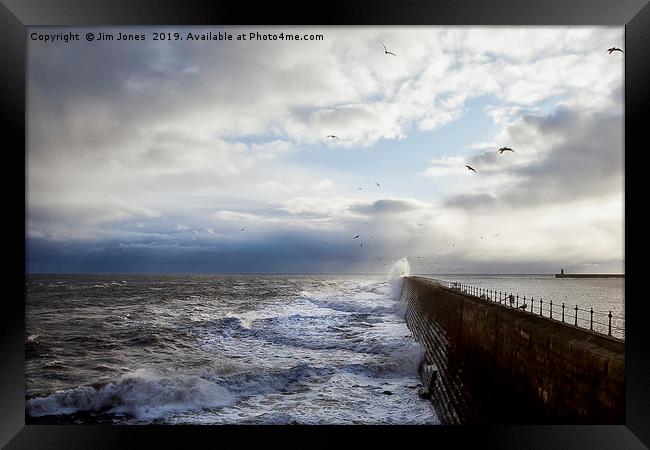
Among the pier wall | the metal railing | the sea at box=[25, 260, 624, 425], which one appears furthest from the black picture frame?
the sea at box=[25, 260, 624, 425]

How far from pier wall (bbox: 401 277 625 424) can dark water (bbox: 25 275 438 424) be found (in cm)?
107

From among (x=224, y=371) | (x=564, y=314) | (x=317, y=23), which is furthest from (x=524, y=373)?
(x=564, y=314)

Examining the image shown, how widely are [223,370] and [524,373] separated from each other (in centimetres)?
816

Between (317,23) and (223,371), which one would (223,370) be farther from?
(317,23)

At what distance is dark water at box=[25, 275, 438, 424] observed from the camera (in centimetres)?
802

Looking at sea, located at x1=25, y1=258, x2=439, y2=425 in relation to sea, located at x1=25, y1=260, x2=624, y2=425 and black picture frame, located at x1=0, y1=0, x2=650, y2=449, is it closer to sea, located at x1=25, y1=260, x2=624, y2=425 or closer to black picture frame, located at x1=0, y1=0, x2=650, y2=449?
sea, located at x1=25, y1=260, x2=624, y2=425

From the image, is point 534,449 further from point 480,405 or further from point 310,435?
point 310,435

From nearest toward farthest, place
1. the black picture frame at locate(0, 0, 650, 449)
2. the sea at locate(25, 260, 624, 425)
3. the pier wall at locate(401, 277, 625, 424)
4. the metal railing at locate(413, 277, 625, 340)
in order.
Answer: the pier wall at locate(401, 277, 625, 424) < the black picture frame at locate(0, 0, 650, 449) < the metal railing at locate(413, 277, 625, 340) < the sea at locate(25, 260, 624, 425)

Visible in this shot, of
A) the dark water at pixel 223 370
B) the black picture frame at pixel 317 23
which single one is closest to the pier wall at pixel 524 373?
the black picture frame at pixel 317 23

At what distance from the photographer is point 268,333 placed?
16.7m

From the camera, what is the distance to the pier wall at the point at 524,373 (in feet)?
12.9

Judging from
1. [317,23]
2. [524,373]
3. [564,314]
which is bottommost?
[564,314]

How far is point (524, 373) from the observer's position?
511 cm

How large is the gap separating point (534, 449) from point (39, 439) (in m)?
5.68
